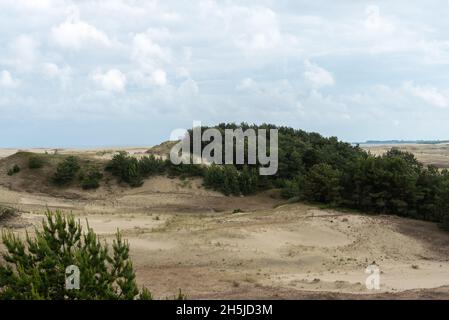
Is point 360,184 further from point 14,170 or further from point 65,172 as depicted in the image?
point 14,170

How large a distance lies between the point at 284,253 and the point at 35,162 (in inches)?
918

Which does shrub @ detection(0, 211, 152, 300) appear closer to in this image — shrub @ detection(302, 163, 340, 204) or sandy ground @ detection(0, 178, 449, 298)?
sandy ground @ detection(0, 178, 449, 298)

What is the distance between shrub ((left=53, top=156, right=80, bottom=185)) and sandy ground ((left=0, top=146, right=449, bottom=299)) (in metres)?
6.75

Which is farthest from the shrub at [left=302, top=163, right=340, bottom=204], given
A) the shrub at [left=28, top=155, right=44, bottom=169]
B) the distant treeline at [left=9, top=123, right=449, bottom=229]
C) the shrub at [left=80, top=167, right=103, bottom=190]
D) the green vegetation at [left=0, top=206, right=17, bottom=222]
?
the shrub at [left=28, top=155, right=44, bottom=169]

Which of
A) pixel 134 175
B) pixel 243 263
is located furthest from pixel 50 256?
pixel 134 175

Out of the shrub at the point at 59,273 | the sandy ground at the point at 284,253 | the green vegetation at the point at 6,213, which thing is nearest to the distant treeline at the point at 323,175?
the sandy ground at the point at 284,253

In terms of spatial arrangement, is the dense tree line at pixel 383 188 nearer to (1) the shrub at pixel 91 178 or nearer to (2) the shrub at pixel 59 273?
(1) the shrub at pixel 91 178

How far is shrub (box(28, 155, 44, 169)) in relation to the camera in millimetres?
34781

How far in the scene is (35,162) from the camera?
3488 centimetres

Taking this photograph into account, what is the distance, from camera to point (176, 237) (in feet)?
59.8

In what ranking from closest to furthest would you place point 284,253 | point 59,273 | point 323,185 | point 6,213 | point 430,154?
point 59,273 < point 284,253 < point 6,213 < point 323,185 < point 430,154

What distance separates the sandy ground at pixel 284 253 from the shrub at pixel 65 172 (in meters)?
6.75

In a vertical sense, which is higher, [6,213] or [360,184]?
[360,184]

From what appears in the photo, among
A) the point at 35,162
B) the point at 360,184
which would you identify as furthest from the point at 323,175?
the point at 35,162
